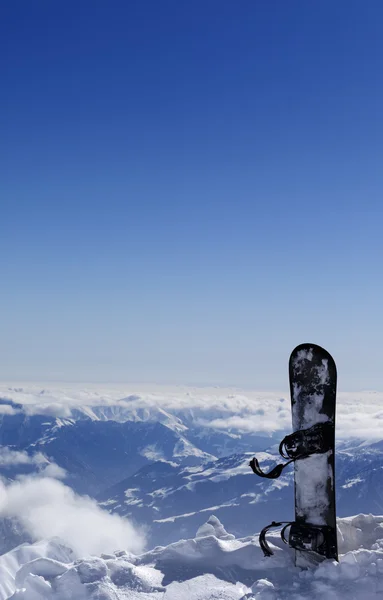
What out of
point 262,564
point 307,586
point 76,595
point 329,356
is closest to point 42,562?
point 76,595

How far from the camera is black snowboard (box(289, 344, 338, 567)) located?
8.14 metres

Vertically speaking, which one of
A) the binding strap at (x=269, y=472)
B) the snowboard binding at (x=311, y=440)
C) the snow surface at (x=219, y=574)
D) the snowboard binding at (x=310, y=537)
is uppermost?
the snowboard binding at (x=311, y=440)

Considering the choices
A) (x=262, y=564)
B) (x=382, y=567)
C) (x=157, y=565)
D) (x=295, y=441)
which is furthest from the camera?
(x=157, y=565)

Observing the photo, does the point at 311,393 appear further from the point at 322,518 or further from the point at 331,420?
the point at 322,518

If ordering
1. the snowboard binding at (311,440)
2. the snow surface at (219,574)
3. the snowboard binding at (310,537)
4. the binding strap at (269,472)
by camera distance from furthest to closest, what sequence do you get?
the snow surface at (219,574), the snowboard binding at (310,537), the snowboard binding at (311,440), the binding strap at (269,472)

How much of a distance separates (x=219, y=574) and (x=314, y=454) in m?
4.09

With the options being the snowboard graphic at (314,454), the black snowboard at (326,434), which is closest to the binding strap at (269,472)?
the snowboard graphic at (314,454)

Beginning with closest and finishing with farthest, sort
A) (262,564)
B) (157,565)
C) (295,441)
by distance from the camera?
(295,441), (262,564), (157,565)

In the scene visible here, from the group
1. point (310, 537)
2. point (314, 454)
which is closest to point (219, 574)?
point (310, 537)

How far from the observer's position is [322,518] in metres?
8.17

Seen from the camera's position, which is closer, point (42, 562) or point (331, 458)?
point (331, 458)

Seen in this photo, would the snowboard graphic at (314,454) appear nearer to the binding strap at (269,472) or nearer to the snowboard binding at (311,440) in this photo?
the snowboard binding at (311,440)

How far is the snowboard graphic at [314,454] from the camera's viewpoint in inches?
316

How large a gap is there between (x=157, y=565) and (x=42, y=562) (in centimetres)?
242
